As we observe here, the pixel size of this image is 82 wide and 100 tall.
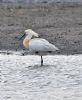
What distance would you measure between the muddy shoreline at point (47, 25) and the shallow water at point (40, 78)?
243 centimetres

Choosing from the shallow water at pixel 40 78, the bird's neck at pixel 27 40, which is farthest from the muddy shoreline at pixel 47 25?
the bird's neck at pixel 27 40

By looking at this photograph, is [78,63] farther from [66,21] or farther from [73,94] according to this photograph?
[66,21]

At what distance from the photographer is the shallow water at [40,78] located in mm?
10671

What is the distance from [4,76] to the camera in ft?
42.7

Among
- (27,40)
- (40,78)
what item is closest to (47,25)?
(27,40)

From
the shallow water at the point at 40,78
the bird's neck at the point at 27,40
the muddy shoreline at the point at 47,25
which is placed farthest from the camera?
the muddy shoreline at the point at 47,25

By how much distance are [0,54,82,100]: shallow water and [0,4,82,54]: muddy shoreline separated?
2429mm

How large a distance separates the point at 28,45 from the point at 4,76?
2889 mm

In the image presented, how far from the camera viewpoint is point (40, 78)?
12688 mm

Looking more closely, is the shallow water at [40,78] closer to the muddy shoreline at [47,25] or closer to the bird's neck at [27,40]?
the bird's neck at [27,40]

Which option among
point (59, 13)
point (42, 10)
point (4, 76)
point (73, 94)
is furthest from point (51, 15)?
point (73, 94)

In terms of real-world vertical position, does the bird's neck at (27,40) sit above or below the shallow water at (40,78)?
above

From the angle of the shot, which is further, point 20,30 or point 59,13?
point 59,13

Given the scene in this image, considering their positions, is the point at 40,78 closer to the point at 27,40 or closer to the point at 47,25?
the point at 27,40
